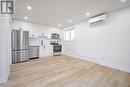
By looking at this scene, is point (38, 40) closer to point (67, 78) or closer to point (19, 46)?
point (19, 46)

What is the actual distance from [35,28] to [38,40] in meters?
0.91

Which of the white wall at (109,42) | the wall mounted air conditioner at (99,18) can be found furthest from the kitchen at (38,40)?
the wall mounted air conditioner at (99,18)

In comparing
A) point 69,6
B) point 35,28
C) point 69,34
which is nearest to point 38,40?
point 35,28

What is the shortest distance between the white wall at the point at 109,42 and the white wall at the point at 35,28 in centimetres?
266

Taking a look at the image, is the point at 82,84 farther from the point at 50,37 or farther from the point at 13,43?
the point at 50,37

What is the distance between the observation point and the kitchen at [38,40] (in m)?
4.71

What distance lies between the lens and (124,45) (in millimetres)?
3107

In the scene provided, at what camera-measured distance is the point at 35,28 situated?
582 centimetres

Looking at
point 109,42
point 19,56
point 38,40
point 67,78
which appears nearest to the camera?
point 67,78

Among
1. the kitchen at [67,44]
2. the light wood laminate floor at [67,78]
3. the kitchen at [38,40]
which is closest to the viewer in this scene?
the light wood laminate floor at [67,78]

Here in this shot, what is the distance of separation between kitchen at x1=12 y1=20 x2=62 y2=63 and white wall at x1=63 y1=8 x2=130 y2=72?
2.50 m

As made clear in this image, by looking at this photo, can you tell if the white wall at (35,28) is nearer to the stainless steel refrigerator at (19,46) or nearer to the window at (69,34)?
the window at (69,34)

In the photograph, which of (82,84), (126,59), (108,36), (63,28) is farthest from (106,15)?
(63,28)

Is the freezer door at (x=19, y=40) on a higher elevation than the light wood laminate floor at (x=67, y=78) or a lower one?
higher
